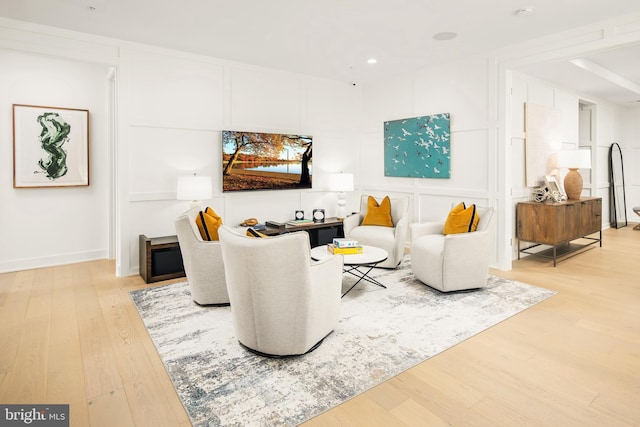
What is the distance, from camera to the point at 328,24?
12.4ft

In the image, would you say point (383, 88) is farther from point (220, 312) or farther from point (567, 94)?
point (220, 312)

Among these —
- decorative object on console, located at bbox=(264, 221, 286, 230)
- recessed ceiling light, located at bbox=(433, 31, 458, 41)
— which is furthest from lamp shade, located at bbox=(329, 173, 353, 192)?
recessed ceiling light, located at bbox=(433, 31, 458, 41)

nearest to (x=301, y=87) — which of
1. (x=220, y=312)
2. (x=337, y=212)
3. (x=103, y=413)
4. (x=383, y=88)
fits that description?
(x=383, y=88)

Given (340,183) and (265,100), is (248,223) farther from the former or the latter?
(265,100)

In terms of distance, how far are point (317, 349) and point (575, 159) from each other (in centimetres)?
499

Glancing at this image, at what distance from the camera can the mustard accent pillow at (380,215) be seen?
4973 millimetres

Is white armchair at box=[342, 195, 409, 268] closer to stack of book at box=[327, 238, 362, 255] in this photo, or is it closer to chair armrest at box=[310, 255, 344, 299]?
stack of book at box=[327, 238, 362, 255]

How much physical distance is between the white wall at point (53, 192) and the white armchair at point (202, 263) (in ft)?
8.72

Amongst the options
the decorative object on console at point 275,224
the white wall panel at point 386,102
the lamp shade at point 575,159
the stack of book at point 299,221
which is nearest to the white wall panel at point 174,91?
the decorative object on console at point 275,224

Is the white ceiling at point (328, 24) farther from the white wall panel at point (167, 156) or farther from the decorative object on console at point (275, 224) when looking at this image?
the decorative object on console at point (275, 224)

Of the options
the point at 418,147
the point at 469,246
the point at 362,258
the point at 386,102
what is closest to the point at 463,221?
the point at 469,246

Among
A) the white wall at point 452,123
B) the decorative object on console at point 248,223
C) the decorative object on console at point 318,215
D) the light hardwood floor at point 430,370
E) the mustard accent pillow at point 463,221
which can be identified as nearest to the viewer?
the light hardwood floor at point 430,370

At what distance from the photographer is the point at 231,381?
2.22 m

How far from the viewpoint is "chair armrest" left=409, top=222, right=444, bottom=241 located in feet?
14.3
